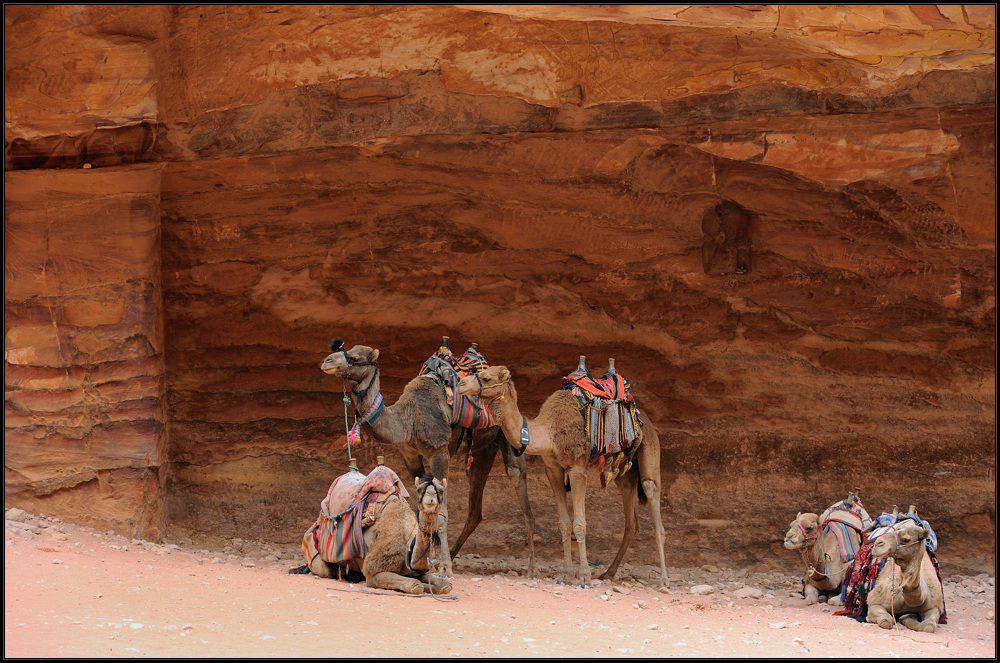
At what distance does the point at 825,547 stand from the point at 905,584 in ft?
3.31

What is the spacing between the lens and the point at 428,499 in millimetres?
6277

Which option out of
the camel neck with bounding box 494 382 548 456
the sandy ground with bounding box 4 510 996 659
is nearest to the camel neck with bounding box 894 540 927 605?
the sandy ground with bounding box 4 510 996 659

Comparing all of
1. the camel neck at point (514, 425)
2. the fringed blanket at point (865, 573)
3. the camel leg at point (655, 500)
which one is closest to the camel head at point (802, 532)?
the fringed blanket at point (865, 573)

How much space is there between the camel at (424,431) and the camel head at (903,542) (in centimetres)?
284

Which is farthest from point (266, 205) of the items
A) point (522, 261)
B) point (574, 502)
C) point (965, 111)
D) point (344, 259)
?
point (965, 111)

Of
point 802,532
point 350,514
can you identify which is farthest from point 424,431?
point 802,532

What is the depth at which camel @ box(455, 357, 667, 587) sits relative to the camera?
7.41m

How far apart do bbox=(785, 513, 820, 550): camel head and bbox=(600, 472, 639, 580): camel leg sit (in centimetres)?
142

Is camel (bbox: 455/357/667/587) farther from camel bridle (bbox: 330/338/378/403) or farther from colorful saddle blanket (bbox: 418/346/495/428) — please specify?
camel bridle (bbox: 330/338/378/403)

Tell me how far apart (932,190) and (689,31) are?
2.59 m

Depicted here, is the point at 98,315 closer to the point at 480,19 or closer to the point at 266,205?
the point at 266,205

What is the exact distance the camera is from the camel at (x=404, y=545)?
6387mm

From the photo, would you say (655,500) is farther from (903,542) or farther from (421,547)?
(421,547)

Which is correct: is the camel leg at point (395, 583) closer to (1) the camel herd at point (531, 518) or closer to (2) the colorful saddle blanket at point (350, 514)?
(1) the camel herd at point (531, 518)
